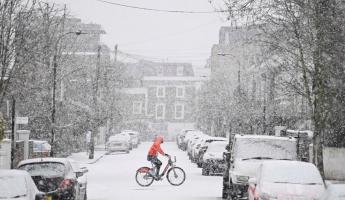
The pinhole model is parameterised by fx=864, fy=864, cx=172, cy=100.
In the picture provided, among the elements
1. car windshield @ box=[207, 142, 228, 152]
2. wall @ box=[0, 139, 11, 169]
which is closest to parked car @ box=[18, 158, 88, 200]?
wall @ box=[0, 139, 11, 169]

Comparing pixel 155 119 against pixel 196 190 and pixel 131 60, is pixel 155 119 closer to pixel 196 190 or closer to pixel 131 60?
pixel 131 60

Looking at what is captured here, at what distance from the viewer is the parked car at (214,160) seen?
128 feet

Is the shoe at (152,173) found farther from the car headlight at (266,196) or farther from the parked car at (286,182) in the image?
the car headlight at (266,196)

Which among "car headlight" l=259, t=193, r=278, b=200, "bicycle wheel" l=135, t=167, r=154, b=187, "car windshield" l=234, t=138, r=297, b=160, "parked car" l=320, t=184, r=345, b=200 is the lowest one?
"bicycle wheel" l=135, t=167, r=154, b=187

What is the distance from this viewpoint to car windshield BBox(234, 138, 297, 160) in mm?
25031

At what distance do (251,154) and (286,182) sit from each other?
561 cm

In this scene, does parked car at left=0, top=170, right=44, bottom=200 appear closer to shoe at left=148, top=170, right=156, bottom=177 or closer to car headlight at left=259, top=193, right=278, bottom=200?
car headlight at left=259, top=193, right=278, bottom=200

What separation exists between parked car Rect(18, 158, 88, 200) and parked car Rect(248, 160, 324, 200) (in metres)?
4.24

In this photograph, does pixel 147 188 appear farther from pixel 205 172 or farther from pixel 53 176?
pixel 53 176

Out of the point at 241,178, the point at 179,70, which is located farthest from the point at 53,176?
the point at 179,70

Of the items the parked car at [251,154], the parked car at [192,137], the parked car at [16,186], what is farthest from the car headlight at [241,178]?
the parked car at [192,137]

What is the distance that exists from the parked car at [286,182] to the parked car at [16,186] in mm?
5666

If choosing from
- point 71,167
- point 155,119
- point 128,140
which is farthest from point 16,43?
point 155,119

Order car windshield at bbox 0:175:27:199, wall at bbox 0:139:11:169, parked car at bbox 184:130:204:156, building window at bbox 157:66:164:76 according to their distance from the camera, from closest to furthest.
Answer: car windshield at bbox 0:175:27:199 < wall at bbox 0:139:11:169 < parked car at bbox 184:130:204:156 < building window at bbox 157:66:164:76
